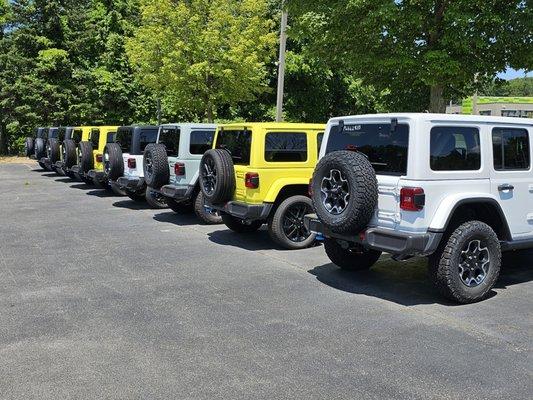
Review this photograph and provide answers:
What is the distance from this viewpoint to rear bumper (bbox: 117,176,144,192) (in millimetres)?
12195

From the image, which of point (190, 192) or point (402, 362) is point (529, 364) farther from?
point (190, 192)

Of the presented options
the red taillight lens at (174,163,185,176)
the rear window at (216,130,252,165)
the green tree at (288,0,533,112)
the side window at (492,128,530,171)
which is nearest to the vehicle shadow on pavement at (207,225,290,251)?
the rear window at (216,130,252,165)

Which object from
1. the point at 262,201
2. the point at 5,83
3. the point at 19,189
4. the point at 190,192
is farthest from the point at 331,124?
the point at 5,83

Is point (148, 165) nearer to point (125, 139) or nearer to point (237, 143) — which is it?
point (125, 139)

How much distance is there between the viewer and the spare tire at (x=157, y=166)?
10.5 m

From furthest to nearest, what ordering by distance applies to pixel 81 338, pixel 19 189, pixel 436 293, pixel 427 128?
pixel 19 189 < pixel 436 293 < pixel 427 128 < pixel 81 338

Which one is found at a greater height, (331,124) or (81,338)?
(331,124)

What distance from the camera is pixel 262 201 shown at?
8273 millimetres

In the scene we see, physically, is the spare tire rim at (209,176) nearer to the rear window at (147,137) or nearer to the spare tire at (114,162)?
the rear window at (147,137)

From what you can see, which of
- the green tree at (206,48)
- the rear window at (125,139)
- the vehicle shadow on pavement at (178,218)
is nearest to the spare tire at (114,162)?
the rear window at (125,139)

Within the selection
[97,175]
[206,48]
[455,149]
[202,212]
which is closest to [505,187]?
[455,149]

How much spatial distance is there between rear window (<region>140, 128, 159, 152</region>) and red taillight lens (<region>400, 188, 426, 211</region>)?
8.35 meters

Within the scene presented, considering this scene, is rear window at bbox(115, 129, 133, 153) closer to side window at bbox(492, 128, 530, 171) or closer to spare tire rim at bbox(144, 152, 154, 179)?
spare tire rim at bbox(144, 152, 154, 179)

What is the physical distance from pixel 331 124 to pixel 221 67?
16406mm
